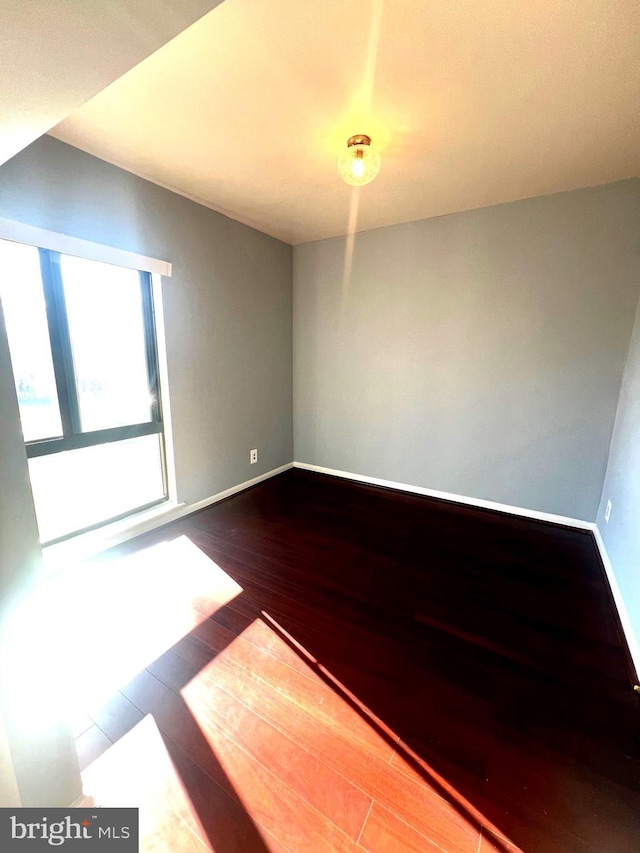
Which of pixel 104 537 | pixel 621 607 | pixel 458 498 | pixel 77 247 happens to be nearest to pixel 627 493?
pixel 621 607

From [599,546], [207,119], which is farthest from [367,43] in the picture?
[599,546]

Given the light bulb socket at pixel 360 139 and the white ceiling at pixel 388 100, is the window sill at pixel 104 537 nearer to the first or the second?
the white ceiling at pixel 388 100

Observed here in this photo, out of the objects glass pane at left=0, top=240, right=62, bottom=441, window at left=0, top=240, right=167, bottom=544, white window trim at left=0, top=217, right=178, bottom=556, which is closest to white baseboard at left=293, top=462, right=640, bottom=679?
white window trim at left=0, top=217, right=178, bottom=556

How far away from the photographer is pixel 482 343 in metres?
2.85

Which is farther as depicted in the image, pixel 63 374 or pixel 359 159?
pixel 63 374

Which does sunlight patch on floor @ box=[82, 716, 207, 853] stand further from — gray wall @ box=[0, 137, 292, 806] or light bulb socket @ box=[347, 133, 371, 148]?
light bulb socket @ box=[347, 133, 371, 148]

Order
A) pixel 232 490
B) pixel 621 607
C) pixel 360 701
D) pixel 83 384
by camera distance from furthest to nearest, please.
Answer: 1. pixel 232 490
2. pixel 83 384
3. pixel 621 607
4. pixel 360 701

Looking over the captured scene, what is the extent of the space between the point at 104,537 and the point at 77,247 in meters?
1.86

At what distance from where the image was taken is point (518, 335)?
8.87ft

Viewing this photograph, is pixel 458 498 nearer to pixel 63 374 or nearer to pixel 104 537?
pixel 104 537

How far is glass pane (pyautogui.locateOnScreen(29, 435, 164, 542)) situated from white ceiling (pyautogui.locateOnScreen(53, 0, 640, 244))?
1866mm

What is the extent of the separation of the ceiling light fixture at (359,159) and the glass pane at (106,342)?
1.62m

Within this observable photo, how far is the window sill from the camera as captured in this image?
6.88ft

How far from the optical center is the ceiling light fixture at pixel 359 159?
1826 mm
